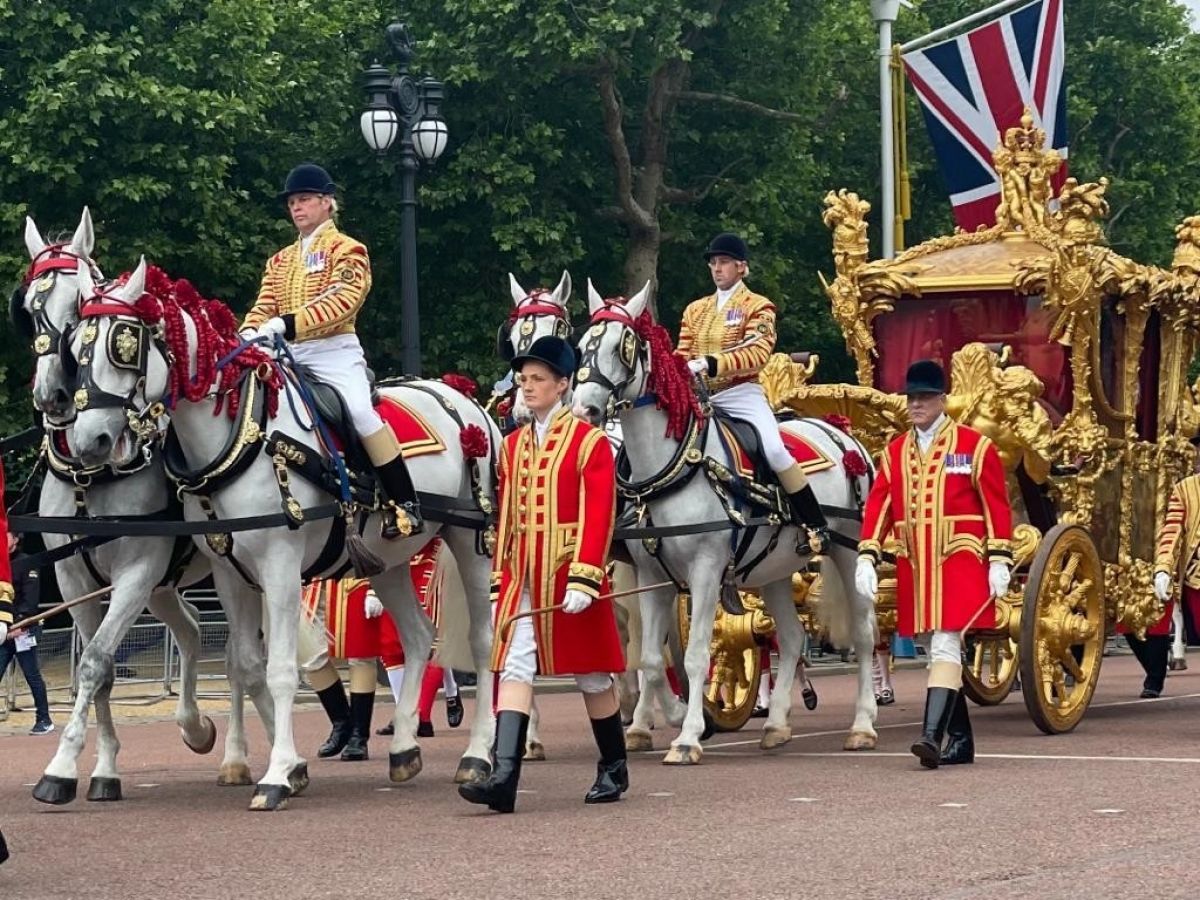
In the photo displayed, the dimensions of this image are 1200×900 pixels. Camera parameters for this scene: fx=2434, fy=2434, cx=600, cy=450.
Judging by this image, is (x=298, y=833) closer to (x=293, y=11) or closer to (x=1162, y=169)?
(x=293, y=11)

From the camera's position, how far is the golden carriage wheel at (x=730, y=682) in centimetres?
1507

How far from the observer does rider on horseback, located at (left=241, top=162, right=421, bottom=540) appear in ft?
38.3

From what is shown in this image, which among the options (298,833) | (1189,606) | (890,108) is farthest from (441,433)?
(890,108)

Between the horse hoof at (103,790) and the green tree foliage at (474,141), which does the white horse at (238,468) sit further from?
the green tree foliage at (474,141)

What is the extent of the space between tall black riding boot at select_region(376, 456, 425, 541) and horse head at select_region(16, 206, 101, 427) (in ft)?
5.74

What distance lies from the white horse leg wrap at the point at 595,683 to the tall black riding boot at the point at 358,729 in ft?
11.2

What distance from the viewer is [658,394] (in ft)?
42.1

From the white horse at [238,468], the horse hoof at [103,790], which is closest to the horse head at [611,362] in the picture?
the white horse at [238,468]

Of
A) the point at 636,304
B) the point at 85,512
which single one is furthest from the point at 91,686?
the point at 636,304

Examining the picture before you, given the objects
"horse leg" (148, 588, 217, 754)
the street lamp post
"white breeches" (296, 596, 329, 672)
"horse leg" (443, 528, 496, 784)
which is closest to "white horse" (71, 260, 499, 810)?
"horse leg" (443, 528, 496, 784)

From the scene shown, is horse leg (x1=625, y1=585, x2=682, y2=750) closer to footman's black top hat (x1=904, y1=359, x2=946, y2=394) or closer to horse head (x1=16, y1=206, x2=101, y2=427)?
footman's black top hat (x1=904, y1=359, x2=946, y2=394)

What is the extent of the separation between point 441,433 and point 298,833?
3.44 metres

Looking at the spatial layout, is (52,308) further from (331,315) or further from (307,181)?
(307,181)

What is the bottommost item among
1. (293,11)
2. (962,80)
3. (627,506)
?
(627,506)
